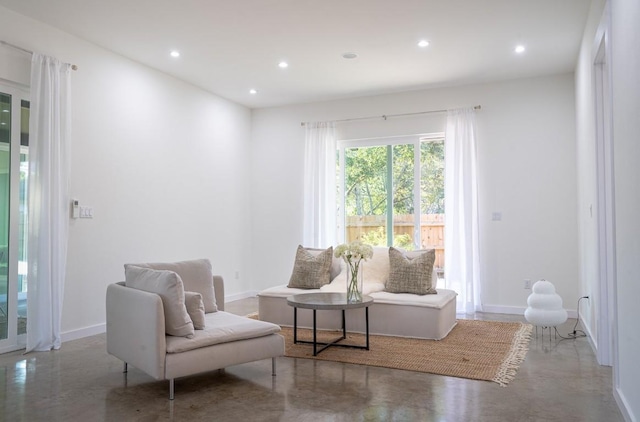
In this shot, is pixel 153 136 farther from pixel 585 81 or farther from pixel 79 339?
pixel 585 81

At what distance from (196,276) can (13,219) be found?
5.94ft

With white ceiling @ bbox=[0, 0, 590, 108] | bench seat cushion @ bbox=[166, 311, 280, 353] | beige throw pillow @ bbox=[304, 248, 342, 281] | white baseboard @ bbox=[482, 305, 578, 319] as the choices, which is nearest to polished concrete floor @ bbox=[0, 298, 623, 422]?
bench seat cushion @ bbox=[166, 311, 280, 353]

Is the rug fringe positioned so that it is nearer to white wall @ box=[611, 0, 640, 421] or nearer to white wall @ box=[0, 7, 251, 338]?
white wall @ box=[611, 0, 640, 421]

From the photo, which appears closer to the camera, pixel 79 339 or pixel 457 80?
pixel 79 339

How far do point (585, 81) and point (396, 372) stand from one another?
10.7 feet

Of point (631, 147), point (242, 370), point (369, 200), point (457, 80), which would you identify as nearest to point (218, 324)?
point (242, 370)

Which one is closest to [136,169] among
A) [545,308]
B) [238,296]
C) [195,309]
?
[238,296]

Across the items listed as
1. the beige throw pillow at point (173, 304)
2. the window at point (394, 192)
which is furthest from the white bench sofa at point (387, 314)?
the beige throw pillow at point (173, 304)

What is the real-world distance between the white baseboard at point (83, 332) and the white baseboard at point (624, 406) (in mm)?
4500

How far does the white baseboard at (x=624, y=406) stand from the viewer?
8.41 feet

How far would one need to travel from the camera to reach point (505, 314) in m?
6.09

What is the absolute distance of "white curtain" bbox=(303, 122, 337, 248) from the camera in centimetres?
717

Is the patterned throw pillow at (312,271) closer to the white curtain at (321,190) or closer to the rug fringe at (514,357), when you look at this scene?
the white curtain at (321,190)

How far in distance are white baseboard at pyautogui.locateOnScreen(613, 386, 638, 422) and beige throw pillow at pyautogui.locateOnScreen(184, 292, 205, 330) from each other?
255 cm
